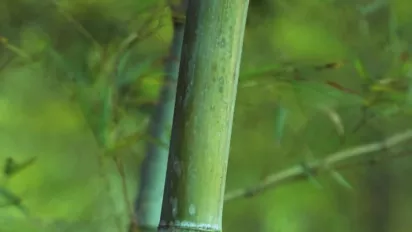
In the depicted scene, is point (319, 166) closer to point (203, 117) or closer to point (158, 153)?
point (158, 153)

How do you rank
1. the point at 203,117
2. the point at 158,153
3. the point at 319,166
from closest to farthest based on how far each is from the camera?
the point at 203,117, the point at 158,153, the point at 319,166

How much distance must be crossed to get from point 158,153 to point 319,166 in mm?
186

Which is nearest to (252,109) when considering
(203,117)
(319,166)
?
(319,166)

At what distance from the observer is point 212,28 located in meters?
0.32

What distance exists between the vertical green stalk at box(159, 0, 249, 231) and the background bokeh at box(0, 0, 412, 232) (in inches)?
9.6

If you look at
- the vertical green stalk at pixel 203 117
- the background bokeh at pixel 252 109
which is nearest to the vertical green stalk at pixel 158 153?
the background bokeh at pixel 252 109

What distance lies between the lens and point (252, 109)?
605mm

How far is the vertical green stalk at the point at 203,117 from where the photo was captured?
1.02 ft

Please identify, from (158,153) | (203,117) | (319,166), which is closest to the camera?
(203,117)

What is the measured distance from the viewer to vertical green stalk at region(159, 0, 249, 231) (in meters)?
0.31

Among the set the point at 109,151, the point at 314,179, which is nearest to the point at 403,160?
the point at 314,179

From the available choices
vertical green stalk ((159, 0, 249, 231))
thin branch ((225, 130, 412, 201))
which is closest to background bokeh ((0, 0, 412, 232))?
thin branch ((225, 130, 412, 201))

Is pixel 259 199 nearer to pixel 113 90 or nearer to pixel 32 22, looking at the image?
pixel 113 90

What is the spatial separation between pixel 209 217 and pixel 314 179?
0.32 meters
